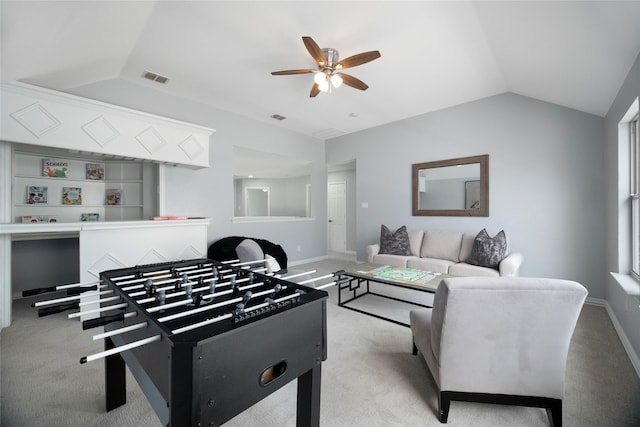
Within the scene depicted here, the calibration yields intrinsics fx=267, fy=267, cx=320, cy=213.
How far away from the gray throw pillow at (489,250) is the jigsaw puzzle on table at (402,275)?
945mm

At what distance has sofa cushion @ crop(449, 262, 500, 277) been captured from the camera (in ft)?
10.6

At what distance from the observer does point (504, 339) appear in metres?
1.32

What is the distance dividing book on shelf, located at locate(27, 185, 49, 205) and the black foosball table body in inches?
143

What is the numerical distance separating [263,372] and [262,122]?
4.66 meters

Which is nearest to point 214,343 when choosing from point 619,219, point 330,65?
point 330,65

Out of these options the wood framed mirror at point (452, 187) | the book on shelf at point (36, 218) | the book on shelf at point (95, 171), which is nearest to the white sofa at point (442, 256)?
the wood framed mirror at point (452, 187)

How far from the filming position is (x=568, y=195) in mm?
3367

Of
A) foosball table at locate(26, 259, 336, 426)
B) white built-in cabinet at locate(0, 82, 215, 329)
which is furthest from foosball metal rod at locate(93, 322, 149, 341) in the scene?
white built-in cabinet at locate(0, 82, 215, 329)

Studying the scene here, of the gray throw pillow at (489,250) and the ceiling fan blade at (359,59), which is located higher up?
the ceiling fan blade at (359,59)

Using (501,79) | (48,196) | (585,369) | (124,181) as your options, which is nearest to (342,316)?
(585,369)

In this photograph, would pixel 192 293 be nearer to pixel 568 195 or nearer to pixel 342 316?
pixel 342 316

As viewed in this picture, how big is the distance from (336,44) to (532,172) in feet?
10.2

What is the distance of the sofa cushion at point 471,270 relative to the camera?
3217mm

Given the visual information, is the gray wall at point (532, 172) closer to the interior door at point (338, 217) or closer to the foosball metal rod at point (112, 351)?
the interior door at point (338, 217)
